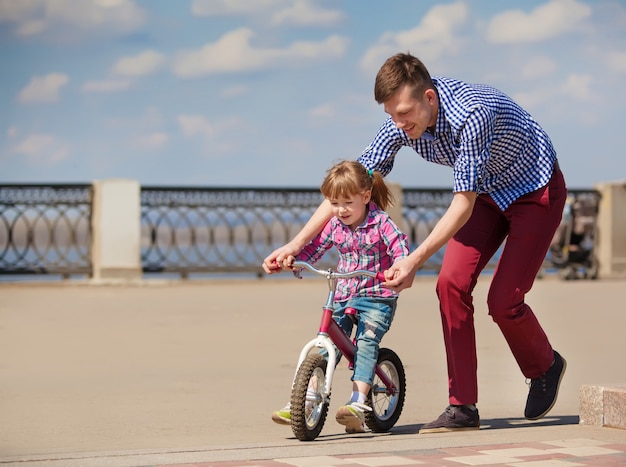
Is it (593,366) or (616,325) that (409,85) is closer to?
(593,366)

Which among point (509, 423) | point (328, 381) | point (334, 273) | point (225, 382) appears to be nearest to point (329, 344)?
point (328, 381)

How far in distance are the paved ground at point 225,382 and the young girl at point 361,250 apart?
1.11 ft

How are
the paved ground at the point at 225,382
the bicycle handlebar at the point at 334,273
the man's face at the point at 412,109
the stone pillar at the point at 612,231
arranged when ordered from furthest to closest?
the stone pillar at the point at 612,231
the bicycle handlebar at the point at 334,273
the man's face at the point at 412,109
the paved ground at the point at 225,382

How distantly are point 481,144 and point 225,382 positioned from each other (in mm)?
3116

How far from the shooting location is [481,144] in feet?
17.9

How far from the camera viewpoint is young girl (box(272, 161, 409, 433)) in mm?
5707

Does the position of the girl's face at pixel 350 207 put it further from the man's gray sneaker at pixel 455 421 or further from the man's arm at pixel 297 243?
the man's gray sneaker at pixel 455 421

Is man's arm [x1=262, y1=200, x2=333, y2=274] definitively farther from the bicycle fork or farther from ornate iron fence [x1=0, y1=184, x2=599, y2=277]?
ornate iron fence [x1=0, y1=184, x2=599, y2=277]

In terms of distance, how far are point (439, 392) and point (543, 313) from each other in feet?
19.5

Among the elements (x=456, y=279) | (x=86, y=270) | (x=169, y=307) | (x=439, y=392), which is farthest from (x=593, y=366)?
(x=86, y=270)

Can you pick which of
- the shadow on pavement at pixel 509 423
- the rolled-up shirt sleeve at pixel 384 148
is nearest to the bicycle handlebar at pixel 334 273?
the rolled-up shirt sleeve at pixel 384 148

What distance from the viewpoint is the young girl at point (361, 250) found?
5707 millimetres

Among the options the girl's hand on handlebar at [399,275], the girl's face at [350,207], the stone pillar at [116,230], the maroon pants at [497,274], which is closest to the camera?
the girl's hand on handlebar at [399,275]

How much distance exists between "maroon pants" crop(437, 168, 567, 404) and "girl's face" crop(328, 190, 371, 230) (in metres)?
0.53
